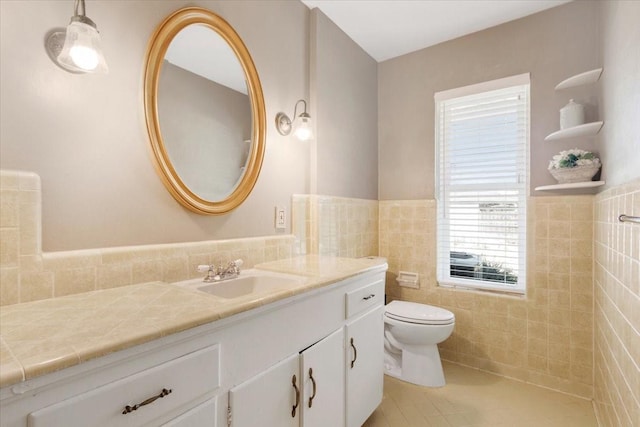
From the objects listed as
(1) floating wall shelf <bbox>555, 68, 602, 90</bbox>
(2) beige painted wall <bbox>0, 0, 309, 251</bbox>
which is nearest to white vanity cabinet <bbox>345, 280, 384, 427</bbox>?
(2) beige painted wall <bbox>0, 0, 309, 251</bbox>

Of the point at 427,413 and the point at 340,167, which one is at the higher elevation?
the point at 340,167

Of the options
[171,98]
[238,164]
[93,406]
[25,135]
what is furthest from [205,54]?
[93,406]

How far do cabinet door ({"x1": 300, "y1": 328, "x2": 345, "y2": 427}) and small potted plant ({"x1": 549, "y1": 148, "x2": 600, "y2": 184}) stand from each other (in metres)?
1.78

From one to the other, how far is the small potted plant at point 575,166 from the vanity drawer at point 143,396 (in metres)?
2.27

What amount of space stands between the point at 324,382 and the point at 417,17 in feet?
8.13

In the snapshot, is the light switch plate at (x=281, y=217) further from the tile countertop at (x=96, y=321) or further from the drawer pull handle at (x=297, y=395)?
the drawer pull handle at (x=297, y=395)

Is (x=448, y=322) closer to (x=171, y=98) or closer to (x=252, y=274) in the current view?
(x=252, y=274)

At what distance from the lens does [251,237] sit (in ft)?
5.69

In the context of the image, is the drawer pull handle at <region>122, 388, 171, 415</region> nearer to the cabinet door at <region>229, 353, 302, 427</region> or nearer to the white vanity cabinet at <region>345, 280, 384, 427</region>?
the cabinet door at <region>229, 353, 302, 427</region>

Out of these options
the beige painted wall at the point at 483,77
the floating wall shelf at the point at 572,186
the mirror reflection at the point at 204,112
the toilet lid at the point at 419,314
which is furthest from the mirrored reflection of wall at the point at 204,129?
the floating wall shelf at the point at 572,186

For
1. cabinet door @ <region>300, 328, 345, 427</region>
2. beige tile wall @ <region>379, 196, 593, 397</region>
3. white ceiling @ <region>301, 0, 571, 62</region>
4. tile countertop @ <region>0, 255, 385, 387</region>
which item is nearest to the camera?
tile countertop @ <region>0, 255, 385, 387</region>

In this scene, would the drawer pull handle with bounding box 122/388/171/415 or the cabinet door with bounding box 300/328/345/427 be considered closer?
the drawer pull handle with bounding box 122/388/171/415

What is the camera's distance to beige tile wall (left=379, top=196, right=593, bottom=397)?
202 centimetres

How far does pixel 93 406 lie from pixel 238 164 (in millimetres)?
1228
